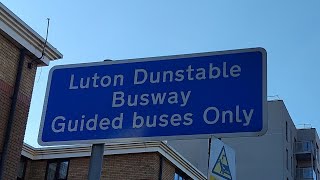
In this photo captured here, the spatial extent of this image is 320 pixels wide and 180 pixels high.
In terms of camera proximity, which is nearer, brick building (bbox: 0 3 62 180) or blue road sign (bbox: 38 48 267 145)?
blue road sign (bbox: 38 48 267 145)

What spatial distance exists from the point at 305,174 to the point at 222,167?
45473 millimetres

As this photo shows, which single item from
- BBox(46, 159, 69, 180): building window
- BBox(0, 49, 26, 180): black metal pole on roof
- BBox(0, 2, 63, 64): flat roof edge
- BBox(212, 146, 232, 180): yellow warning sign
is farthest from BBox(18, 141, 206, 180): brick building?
BBox(212, 146, 232, 180): yellow warning sign

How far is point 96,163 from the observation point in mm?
3439

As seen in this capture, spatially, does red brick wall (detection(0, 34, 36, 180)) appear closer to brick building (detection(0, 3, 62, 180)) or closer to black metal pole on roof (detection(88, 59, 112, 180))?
brick building (detection(0, 3, 62, 180))

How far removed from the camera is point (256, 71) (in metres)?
→ 3.61

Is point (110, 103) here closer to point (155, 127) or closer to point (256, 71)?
point (155, 127)

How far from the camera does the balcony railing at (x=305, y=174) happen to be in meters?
48.2

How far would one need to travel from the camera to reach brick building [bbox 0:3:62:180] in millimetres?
12383

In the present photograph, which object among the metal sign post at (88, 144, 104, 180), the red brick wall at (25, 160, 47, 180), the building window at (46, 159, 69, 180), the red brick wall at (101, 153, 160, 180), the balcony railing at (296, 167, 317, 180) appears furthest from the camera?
the balcony railing at (296, 167, 317, 180)

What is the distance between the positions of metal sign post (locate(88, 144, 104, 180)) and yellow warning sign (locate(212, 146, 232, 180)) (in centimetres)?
183

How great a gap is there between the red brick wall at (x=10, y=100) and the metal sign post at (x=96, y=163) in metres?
9.34

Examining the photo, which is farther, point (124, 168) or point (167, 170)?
point (167, 170)

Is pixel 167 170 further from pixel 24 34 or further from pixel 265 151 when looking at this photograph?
pixel 265 151

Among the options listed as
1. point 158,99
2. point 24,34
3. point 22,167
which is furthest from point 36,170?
point 158,99
